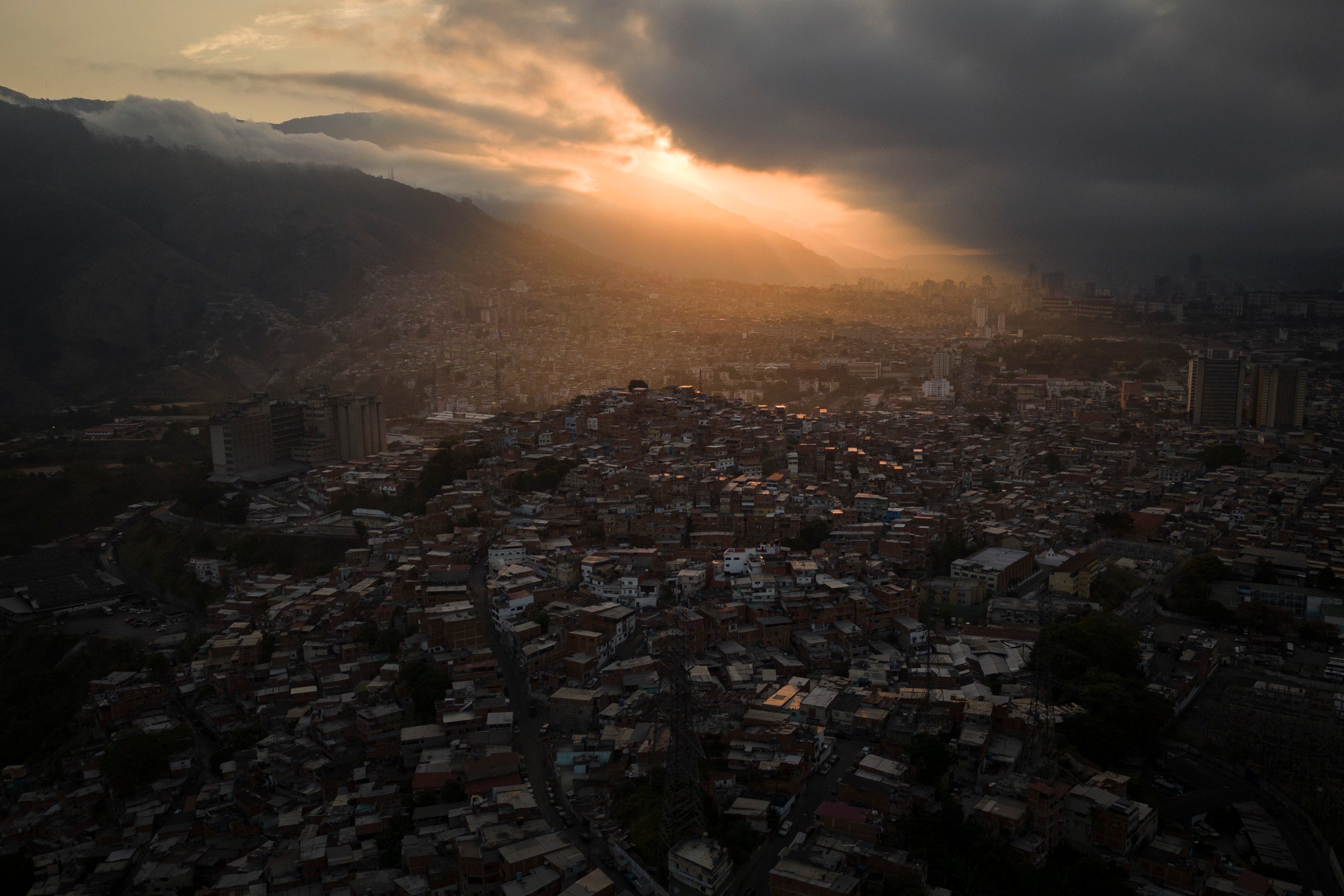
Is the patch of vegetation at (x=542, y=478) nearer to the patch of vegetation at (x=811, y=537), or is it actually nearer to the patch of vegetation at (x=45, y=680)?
the patch of vegetation at (x=811, y=537)

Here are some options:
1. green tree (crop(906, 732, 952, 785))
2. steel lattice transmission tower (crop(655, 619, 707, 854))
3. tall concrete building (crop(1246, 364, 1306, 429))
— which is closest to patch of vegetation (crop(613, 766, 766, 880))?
steel lattice transmission tower (crop(655, 619, 707, 854))

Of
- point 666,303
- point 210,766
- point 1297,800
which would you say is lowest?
point 210,766

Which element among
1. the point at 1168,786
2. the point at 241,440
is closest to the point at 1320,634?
the point at 1168,786

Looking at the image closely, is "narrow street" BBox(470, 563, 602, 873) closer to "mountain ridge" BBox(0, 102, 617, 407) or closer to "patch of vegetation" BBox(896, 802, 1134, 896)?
"patch of vegetation" BBox(896, 802, 1134, 896)

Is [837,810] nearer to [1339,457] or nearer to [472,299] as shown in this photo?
[1339,457]

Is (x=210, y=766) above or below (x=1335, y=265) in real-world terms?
below

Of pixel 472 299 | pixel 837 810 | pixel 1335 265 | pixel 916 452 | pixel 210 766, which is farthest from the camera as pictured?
pixel 472 299

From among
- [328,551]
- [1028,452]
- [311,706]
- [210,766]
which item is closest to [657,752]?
[311,706]
